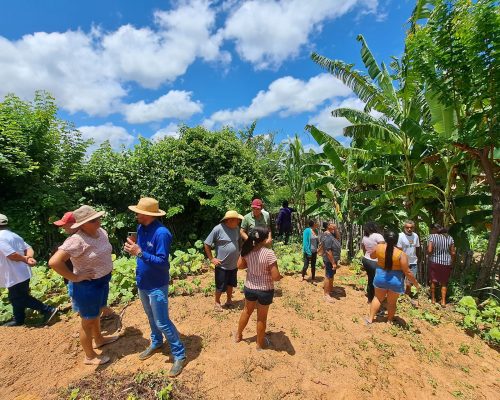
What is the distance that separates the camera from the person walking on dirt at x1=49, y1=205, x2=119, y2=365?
129 inches

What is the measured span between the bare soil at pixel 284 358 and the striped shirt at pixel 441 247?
116cm

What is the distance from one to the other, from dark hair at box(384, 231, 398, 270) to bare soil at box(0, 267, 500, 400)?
1111mm

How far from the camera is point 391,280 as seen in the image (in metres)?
4.59

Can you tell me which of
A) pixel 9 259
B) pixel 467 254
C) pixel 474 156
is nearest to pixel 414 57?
pixel 474 156

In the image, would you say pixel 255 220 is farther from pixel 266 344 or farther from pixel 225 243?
pixel 266 344

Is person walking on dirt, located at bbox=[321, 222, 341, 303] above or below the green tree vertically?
below

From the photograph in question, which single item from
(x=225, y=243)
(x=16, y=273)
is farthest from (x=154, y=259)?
(x=16, y=273)

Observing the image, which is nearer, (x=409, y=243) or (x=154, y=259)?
(x=154, y=259)

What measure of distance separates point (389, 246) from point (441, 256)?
82.8 inches

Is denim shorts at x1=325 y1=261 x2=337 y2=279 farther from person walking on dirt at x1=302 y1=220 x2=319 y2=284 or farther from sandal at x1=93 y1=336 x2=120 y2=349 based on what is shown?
sandal at x1=93 y1=336 x2=120 y2=349

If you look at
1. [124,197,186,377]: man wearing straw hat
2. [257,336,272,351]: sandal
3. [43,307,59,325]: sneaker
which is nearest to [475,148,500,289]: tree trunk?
[257,336,272,351]: sandal

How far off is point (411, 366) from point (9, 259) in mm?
5736

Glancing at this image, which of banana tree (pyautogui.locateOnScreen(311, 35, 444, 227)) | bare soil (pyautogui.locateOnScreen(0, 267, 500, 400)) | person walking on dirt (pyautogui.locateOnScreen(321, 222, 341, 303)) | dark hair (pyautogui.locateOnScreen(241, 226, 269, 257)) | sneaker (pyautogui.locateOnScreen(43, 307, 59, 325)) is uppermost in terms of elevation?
banana tree (pyautogui.locateOnScreen(311, 35, 444, 227))

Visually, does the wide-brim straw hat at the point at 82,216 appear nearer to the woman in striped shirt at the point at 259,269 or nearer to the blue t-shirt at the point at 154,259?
the blue t-shirt at the point at 154,259
